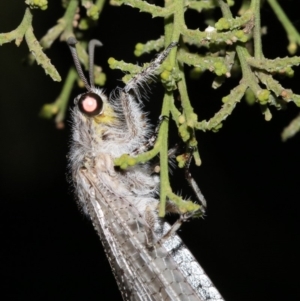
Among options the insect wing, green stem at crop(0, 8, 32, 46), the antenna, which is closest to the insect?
the insect wing

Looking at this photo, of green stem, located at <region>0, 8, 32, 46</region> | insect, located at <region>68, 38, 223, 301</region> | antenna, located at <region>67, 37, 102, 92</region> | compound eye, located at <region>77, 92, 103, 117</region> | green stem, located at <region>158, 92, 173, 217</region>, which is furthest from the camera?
insect, located at <region>68, 38, 223, 301</region>

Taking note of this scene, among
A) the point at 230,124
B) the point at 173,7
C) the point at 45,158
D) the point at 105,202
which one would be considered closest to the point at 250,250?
the point at 230,124

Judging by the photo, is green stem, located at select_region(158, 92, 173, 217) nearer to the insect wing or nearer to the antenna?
the antenna

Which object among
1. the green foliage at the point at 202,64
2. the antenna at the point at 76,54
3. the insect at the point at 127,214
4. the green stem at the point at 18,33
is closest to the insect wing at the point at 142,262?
the insect at the point at 127,214

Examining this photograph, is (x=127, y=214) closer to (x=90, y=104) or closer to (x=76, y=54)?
(x=90, y=104)

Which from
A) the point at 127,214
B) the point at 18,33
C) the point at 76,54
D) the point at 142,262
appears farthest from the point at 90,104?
the point at 142,262

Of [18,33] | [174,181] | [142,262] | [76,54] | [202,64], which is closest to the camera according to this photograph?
[202,64]

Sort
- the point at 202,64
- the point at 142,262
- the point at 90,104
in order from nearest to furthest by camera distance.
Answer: the point at 202,64 < the point at 90,104 < the point at 142,262
